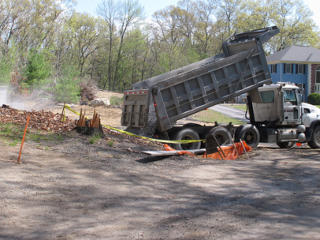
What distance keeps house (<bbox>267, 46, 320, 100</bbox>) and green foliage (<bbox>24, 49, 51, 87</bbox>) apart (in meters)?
31.9

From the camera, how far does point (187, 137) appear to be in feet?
41.9

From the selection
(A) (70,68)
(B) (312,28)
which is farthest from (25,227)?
(B) (312,28)

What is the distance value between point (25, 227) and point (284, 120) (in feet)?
39.0

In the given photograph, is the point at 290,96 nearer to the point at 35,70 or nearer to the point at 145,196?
the point at 145,196

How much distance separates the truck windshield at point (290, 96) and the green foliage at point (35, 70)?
708 inches

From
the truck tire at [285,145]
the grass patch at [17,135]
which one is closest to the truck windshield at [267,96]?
the truck tire at [285,145]

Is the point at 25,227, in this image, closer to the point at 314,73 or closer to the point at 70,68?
the point at 70,68

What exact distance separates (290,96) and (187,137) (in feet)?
16.2

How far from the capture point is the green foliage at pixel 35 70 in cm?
2745

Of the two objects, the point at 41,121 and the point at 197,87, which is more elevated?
the point at 197,87

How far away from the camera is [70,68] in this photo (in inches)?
1089

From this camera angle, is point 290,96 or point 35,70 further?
point 35,70

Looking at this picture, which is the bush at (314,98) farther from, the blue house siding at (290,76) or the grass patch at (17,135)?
the grass patch at (17,135)

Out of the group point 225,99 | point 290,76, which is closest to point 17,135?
point 225,99
